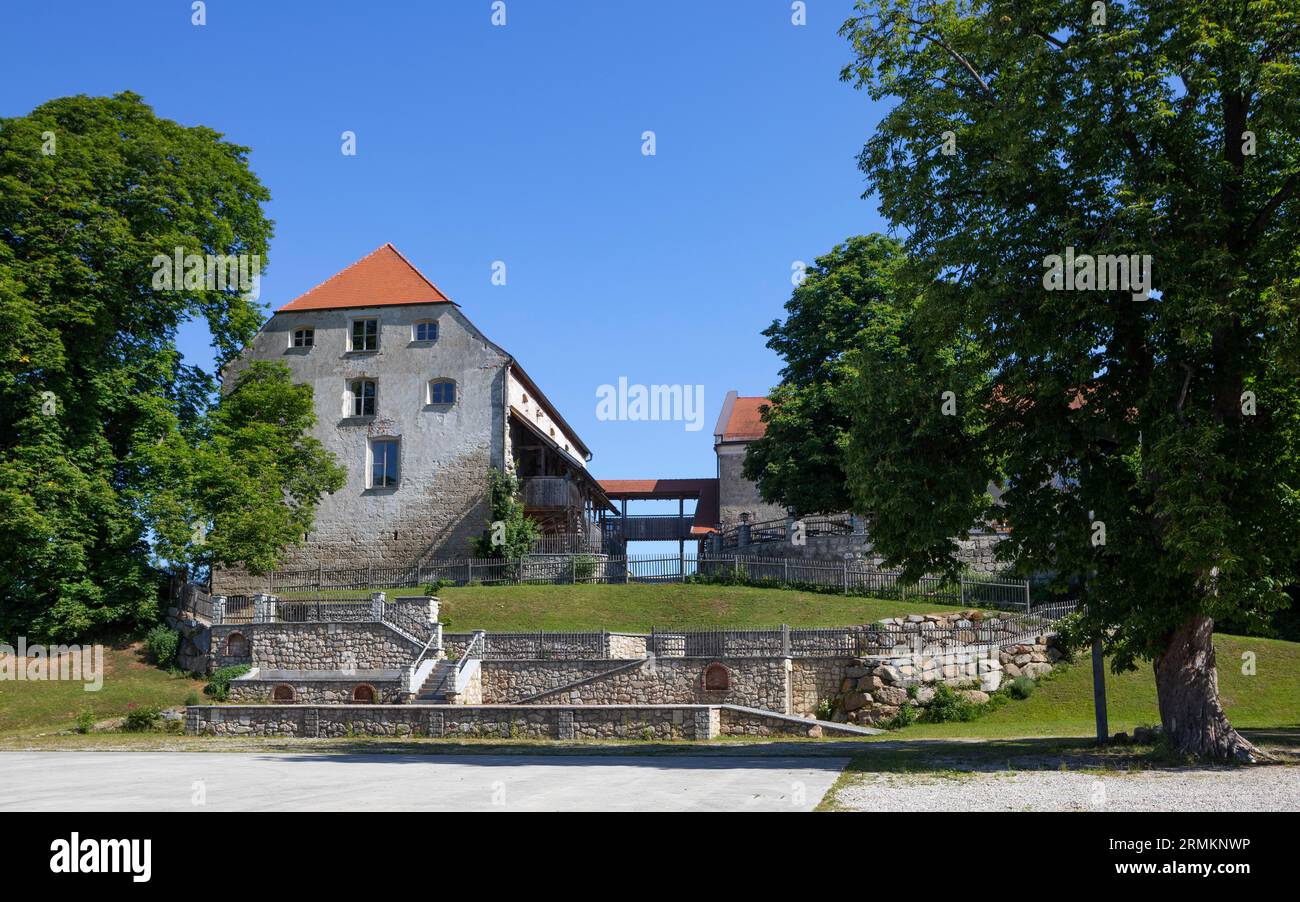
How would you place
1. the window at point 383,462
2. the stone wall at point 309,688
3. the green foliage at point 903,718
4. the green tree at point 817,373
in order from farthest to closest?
the window at point 383,462 → the green tree at point 817,373 → the stone wall at point 309,688 → the green foliage at point 903,718

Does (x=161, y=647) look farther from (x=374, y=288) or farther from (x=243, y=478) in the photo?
(x=374, y=288)

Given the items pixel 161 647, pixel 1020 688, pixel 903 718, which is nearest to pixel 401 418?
pixel 161 647

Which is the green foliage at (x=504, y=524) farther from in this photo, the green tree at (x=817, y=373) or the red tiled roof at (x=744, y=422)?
the red tiled roof at (x=744, y=422)

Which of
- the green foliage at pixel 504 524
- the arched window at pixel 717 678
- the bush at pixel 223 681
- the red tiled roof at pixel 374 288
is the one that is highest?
the red tiled roof at pixel 374 288

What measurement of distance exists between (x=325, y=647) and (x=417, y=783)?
19053 millimetres

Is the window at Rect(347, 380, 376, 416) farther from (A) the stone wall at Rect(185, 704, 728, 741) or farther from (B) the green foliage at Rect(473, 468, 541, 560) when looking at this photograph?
(A) the stone wall at Rect(185, 704, 728, 741)

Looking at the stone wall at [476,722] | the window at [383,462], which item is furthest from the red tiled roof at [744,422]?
the stone wall at [476,722]

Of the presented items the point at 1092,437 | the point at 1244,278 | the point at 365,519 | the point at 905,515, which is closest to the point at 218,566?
the point at 365,519

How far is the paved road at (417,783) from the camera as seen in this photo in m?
10.4

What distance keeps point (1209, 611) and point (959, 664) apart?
12503 mm

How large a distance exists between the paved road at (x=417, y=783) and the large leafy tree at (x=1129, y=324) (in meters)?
5.13

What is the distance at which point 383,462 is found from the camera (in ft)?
144

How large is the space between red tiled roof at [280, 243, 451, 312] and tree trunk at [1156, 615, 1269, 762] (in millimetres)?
33780
